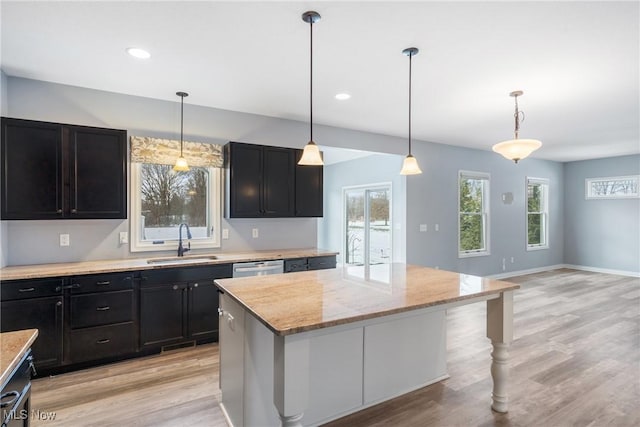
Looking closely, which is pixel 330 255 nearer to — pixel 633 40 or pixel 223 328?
pixel 223 328

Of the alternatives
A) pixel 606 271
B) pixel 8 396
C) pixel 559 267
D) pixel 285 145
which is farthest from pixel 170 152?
pixel 606 271

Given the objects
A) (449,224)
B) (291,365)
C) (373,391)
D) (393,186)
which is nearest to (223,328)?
(291,365)

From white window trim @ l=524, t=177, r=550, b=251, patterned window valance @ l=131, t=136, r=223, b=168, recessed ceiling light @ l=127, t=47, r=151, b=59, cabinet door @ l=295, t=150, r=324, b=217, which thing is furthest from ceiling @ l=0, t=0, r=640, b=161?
white window trim @ l=524, t=177, r=550, b=251

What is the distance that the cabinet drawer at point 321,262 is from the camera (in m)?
4.03

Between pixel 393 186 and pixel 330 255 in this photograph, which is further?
pixel 393 186

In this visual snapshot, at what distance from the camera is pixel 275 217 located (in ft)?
13.5

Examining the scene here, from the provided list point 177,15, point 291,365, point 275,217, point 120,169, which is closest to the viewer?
point 291,365

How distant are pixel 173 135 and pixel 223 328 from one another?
97.3 inches

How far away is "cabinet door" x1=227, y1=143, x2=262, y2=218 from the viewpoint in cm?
383

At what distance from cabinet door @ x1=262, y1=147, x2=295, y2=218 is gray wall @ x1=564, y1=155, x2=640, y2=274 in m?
7.62

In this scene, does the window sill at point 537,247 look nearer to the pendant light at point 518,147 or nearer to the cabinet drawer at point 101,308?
the pendant light at point 518,147

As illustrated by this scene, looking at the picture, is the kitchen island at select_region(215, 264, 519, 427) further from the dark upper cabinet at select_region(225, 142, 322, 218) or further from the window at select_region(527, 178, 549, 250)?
the window at select_region(527, 178, 549, 250)

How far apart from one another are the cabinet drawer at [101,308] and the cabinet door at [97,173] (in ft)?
2.50

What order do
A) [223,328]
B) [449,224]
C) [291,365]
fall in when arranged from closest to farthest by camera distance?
[291,365] < [223,328] < [449,224]
